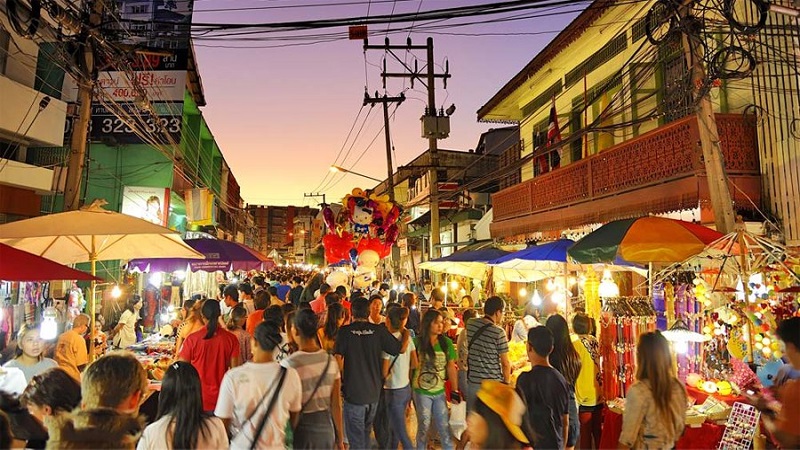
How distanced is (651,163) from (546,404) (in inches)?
285

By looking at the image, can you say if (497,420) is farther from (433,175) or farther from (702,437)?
(433,175)

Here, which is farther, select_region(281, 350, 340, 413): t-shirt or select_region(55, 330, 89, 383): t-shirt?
select_region(55, 330, 89, 383): t-shirt

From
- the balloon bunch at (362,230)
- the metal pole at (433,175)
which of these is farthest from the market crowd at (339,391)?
the metal pole at (433,175)

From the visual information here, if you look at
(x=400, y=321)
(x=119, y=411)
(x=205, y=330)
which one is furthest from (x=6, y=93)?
(x=119, y=411)

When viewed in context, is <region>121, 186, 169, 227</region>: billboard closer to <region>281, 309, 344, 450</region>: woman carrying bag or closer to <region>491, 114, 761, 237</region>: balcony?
<region>491, 114, 761, 237</region>: balcony

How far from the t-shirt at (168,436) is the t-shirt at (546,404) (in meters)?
2.55

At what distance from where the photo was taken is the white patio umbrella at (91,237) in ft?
19.1

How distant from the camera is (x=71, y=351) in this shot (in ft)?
22.4

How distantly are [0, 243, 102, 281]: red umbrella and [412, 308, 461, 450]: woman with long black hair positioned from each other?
4.22 metres

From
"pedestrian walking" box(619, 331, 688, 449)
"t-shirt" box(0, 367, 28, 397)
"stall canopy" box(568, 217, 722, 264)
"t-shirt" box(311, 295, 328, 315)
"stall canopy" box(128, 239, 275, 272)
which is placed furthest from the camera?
"stall canopy" box(128, 239, 275, 272)

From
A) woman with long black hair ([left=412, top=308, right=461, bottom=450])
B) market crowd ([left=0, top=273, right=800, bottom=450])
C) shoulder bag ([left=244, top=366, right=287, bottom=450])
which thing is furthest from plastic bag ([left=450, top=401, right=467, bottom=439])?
shoulder bag ([left=244, top=366, right=287, bottom=450])

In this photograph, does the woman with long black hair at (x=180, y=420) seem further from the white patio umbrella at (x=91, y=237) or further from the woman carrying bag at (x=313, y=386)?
the white patio umbrella at (x=91, y=237)

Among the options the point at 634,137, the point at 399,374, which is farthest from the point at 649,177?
the point at 399,374

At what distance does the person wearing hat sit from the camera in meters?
2.98
